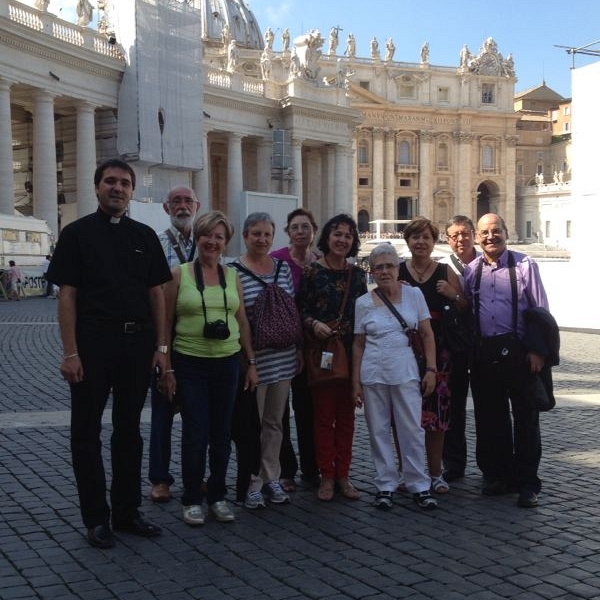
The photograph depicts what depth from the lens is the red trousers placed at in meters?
5.36

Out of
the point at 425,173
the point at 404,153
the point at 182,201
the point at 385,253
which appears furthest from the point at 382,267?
the point at 404,153

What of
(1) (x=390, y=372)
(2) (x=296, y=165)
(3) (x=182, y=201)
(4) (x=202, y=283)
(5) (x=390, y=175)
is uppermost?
(5) (x=390, y=175)

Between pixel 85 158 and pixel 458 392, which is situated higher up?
pixel 85 158

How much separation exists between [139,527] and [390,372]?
1808 mm

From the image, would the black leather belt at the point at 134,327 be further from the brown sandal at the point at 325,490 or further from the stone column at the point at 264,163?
the stone column at the point at 264,163

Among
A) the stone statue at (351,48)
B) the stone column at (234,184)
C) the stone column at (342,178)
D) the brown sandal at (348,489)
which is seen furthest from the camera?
the stone statue at (351,48)

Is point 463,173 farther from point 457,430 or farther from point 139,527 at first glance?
point 139,527

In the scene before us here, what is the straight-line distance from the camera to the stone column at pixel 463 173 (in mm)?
80250

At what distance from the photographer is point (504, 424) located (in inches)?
220

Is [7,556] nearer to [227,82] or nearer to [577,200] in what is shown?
[577,200]

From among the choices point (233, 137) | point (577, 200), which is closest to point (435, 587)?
point (577, 200)

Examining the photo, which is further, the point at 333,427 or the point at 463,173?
the point at 463,173

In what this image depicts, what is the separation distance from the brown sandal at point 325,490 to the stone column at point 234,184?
32.5 metres

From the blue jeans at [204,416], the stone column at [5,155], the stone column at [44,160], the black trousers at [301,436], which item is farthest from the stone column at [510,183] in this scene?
the blue jeans at [204,416]
